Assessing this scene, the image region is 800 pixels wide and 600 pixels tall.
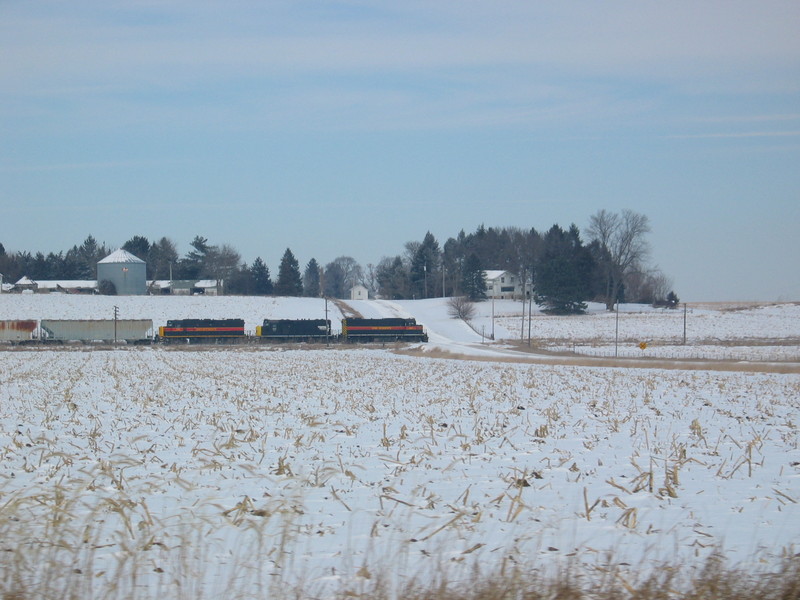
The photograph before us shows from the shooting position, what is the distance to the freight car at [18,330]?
2788 inches

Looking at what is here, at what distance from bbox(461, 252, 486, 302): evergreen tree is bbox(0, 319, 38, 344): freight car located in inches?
2909

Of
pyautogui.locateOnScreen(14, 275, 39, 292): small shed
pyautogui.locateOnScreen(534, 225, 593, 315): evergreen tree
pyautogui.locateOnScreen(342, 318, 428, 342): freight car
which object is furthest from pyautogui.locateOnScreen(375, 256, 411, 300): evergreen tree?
pyautogui.locateOnScreen(342, 318, 428, 342): freight car

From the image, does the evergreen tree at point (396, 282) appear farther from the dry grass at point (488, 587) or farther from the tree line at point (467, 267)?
the dry grass at point (488, 587)

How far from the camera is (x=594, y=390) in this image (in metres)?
22.0

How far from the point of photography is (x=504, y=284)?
142125 millimetres

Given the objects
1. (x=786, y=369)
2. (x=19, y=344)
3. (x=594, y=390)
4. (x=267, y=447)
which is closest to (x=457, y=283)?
A: (x=19, y=344)

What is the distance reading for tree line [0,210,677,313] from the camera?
381 feet

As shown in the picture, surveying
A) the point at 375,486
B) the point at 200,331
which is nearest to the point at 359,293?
the point at 200,331

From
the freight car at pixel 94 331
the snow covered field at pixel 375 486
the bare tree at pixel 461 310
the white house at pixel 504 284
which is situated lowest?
the freight car at pixel 94 331

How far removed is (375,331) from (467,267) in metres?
59.1

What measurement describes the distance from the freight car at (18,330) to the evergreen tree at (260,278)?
7300cm

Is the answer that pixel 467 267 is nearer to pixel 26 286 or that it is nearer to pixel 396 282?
pixel 396 282

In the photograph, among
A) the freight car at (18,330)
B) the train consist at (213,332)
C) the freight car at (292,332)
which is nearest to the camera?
the train consist at (213,332)

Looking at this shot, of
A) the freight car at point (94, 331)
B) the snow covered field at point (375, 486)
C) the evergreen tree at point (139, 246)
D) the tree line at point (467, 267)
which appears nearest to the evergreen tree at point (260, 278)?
the tree line at point (467, 267)
